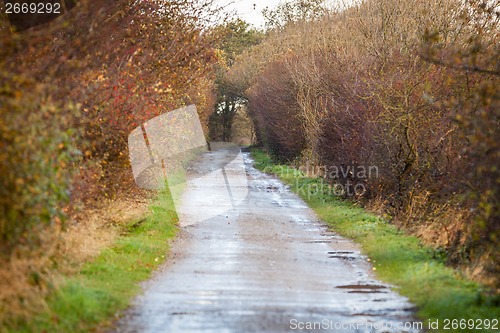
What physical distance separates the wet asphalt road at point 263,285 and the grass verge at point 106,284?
27 centimetres

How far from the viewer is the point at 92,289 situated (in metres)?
10.4

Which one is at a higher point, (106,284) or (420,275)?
(106,284)

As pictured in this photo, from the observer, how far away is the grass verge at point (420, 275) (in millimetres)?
10047

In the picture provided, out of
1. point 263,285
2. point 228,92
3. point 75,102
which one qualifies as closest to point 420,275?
point 263,285

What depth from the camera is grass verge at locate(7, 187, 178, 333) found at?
28.2 feet

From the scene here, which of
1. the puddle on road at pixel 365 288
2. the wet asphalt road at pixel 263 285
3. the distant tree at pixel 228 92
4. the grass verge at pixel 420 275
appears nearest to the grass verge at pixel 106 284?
the wet asphalt road at pixel 263 285

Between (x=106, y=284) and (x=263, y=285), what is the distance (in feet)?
8.37

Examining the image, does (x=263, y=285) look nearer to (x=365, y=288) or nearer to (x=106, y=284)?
(x=365, y=288)

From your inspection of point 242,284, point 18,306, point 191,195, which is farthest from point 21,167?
point 191,195

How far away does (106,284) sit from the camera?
11203 mm

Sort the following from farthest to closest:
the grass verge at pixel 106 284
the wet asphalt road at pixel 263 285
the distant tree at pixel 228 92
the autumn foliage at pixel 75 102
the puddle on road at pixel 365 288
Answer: the distant tree at pixel 228 92 → the puddle on road at pixel 365 288 → the wet asphalt road at pixel 263 285 → the autumn foliage at pixel 75 102 → the grass verge at pixel 106 284

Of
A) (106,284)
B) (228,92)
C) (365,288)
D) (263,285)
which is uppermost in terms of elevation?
(228,92)

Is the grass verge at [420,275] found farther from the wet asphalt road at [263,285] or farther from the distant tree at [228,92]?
the distant tree at [228,92]

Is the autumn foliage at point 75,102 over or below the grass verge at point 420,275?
over
